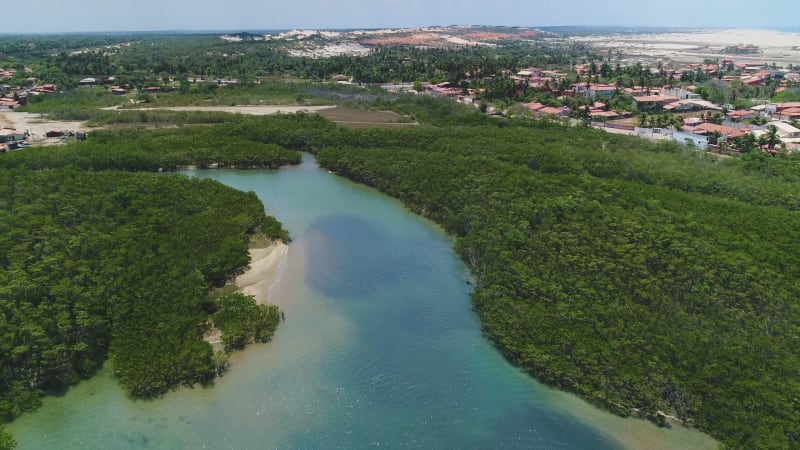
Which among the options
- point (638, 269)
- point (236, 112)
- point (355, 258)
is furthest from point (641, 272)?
point (236, 112)

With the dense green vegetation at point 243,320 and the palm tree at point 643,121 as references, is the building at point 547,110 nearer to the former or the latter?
the palm tree at point 643,121

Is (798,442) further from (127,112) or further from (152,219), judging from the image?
(127,112)

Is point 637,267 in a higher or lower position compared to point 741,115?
lower

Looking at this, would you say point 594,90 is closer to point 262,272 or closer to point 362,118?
point 362,118

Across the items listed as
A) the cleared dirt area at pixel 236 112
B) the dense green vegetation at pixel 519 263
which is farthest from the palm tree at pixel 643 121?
the cleared dirt area at pixel 236 112

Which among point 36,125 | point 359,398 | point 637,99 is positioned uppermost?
point 637,99

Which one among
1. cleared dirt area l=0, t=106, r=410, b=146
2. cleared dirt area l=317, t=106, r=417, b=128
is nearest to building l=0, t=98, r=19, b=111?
cleared dirt area l=0, t=106, r=410, b=146
